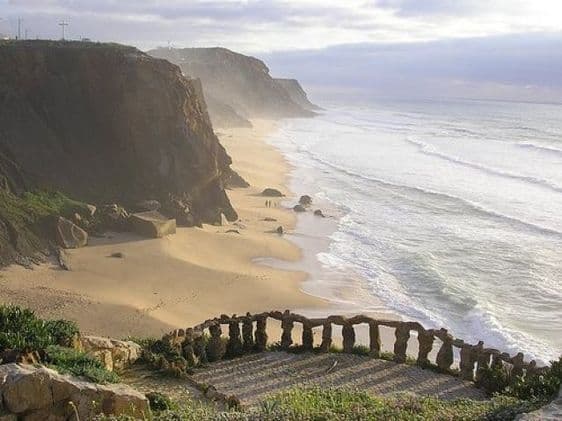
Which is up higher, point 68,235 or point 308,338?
point 308,338

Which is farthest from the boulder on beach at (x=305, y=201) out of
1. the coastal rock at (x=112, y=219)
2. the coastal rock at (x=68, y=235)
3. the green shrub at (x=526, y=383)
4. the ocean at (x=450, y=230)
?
the green shrub at (x=526, y=383)

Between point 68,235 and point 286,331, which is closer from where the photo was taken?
point 286,331

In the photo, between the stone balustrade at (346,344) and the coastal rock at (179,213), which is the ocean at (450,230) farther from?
the coastal rock at (179,213)

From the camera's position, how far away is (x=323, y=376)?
17000mm

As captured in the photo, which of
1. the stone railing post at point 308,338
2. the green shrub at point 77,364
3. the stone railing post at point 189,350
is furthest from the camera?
the stone railing post at point 308,338

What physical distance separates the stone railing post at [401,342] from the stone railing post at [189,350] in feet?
16.5

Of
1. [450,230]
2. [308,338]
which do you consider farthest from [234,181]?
[308,338]

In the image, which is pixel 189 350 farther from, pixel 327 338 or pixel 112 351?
pixel 327 338

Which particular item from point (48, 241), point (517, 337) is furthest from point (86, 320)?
point (517, 337)

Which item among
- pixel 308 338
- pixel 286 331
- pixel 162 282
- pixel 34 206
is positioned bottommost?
pixel 162 282

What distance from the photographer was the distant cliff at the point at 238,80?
123938 mm

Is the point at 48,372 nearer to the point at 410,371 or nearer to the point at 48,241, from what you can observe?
the point at 410,371

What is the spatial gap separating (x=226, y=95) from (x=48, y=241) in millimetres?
99818

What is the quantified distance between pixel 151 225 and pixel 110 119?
7.21 metres
